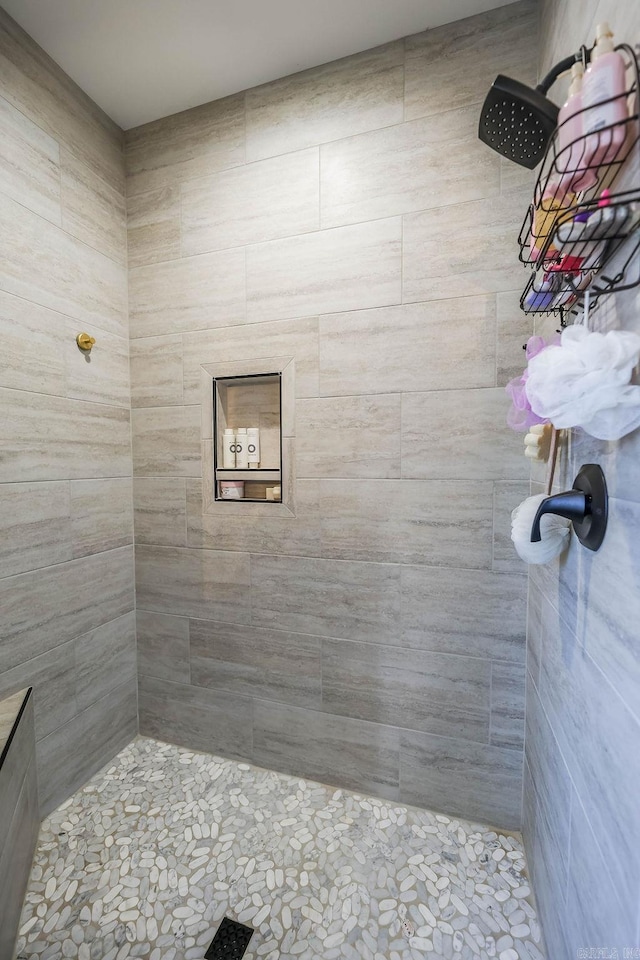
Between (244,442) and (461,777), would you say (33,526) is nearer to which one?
(244,442)

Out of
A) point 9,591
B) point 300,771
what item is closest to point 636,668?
point 300,771

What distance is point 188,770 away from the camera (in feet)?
5.41

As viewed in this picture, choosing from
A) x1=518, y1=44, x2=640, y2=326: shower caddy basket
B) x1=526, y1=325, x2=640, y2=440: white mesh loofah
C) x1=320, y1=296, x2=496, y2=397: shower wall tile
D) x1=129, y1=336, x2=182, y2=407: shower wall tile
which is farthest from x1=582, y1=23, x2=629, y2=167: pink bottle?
x1=129, y1=336, x2=182, y2=407: shower wall tile

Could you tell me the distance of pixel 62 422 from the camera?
149 centimetres

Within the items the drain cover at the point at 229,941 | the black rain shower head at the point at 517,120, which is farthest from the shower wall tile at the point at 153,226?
the drain cover at the point at 229,941

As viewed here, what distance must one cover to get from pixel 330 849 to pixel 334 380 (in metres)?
1.53

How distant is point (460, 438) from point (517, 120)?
0.80 metres

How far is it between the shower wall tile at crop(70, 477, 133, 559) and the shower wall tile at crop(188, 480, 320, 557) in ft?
0.94

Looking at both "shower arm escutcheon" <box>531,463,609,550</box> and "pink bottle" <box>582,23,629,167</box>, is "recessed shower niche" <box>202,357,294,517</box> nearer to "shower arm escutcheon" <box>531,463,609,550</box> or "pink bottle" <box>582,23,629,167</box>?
"shower arm escutcheon" <box>531,463,609,550</box>

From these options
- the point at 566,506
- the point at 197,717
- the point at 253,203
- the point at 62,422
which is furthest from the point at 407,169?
the point at 197,717

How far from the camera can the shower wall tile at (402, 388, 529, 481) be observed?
1325mm

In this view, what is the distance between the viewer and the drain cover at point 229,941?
103cm

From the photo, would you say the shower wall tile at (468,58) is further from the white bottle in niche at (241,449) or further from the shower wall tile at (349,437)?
the white bottle in niche at (241,449)

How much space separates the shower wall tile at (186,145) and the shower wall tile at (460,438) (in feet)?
3.86
